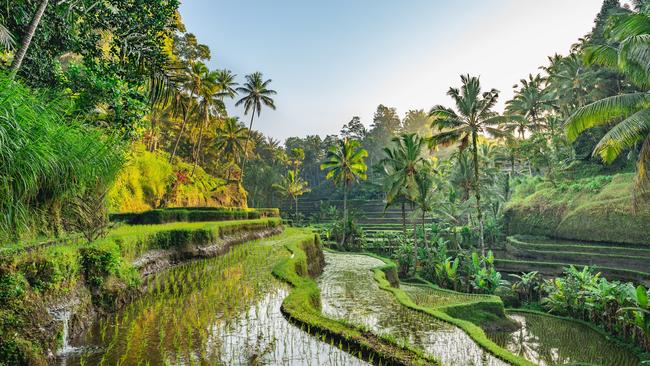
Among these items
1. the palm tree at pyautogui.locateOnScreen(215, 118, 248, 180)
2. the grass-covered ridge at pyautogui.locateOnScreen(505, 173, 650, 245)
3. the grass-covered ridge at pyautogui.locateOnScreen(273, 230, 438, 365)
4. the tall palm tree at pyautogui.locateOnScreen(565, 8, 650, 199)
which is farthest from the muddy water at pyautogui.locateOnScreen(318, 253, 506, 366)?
the palm tree at pyautogui.locateOnScreen(215, 118, 248, 180)

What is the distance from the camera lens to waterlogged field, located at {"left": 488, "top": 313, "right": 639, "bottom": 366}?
9.93 m

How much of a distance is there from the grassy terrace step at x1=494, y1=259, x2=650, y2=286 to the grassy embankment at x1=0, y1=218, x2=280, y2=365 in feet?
69.6

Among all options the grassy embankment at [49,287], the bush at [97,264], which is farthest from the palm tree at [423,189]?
the bush at [97,264]

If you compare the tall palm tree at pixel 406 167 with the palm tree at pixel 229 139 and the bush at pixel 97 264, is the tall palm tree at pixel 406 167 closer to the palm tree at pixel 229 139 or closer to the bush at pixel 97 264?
the bush at pixel 97 264

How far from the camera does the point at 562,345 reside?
11227 millimetres

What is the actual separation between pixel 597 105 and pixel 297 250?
1203 cm

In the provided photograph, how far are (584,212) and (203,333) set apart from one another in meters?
27.9

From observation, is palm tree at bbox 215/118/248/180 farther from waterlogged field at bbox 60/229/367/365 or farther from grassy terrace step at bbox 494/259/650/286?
waterlogged field at bbox 60/229/367/365

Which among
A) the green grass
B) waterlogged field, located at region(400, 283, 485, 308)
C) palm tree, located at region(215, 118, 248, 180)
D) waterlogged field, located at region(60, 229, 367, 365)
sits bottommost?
waterlogged field, located at region(400, 283, 485, 308)

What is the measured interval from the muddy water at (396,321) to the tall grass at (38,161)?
557cm

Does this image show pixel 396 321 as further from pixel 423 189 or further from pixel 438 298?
pixel 423 189

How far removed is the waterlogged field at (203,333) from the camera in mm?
4551

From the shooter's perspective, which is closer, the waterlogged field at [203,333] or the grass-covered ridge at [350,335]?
the waterlogged field at [203,333]

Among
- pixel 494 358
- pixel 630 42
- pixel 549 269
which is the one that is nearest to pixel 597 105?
pixel 630 42
